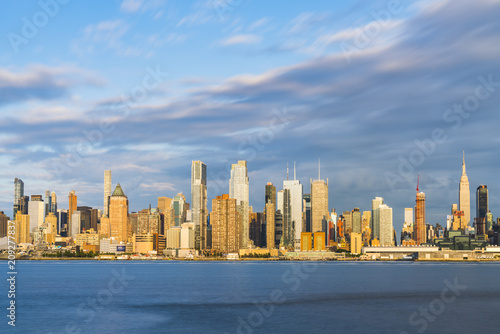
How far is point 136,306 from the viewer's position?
9406 cm

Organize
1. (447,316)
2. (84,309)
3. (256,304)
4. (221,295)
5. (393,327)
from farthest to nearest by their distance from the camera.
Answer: (221,295) → (256,304) → (84,309) → (447,316) → (393,327)

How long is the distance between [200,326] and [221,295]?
41.6 metres

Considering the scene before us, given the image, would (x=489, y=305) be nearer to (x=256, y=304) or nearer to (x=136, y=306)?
(x=256, y=304)

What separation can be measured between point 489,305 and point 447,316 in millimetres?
18914

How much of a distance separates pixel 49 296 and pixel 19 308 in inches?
850

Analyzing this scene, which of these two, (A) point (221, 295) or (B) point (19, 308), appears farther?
(A) point (221, 295)

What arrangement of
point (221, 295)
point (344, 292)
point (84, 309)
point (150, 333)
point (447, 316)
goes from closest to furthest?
1. point (150, 333)
2. point (447, 316)
3. point (84, 309)
4. point (221, 295)
5. point (344, 292)

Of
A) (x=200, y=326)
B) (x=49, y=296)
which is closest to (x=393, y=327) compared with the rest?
(x=200, y=326)

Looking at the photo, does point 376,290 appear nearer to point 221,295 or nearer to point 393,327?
point 221,295

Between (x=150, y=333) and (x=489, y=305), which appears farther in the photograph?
(x=489, y=305)

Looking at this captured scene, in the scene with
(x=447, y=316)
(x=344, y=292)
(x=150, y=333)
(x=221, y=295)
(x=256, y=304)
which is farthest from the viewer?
(x=344, y=292)

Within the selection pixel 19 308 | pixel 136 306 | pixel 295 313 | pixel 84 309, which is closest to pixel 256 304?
pixel 295 313

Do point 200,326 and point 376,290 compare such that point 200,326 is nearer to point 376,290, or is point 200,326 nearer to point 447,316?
point 447,316

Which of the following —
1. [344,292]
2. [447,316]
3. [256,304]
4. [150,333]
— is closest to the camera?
[150,333]
